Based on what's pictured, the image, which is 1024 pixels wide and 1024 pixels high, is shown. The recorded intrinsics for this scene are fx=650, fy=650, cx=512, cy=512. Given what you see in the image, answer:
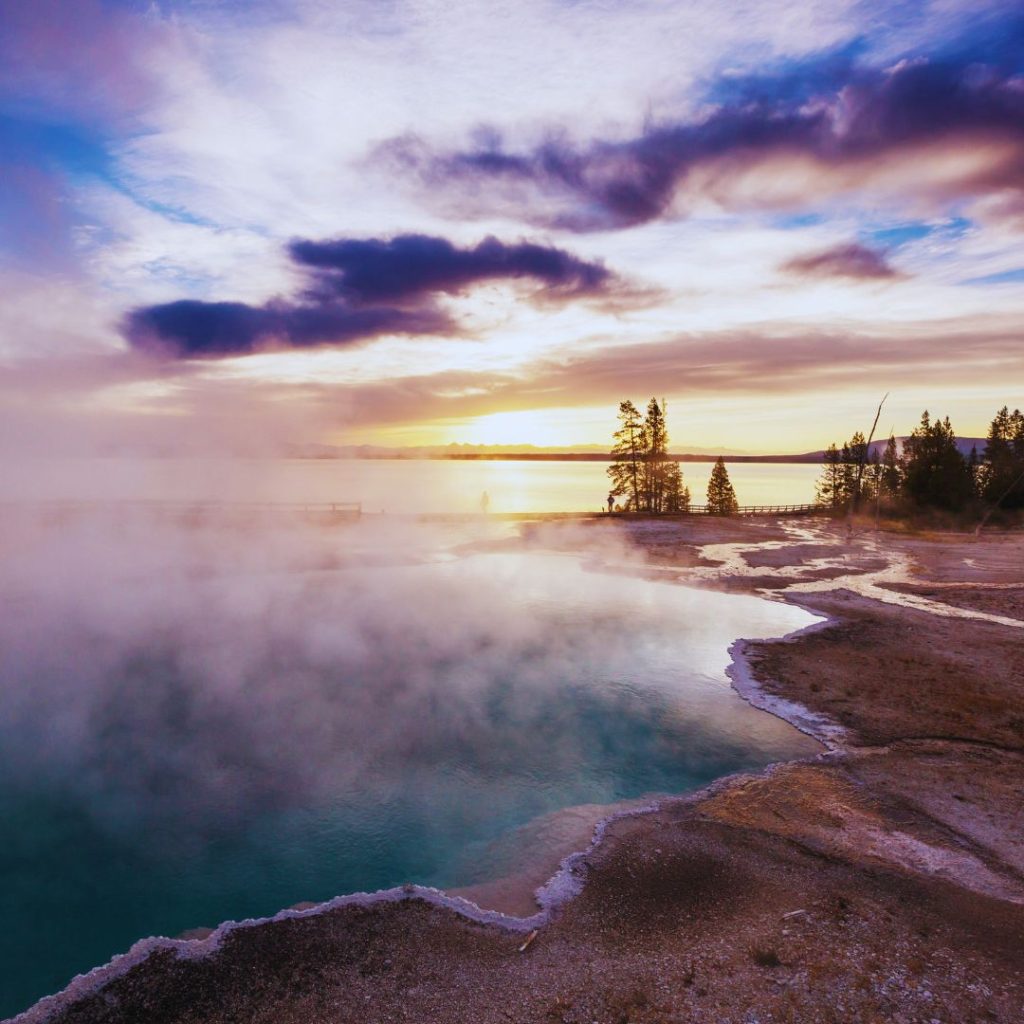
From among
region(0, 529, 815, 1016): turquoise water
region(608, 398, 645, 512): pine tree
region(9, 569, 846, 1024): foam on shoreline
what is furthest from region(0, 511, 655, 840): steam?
region(608, 398, 645, 512): pine tree

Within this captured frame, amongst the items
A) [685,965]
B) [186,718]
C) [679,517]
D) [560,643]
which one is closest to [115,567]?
[186,718]

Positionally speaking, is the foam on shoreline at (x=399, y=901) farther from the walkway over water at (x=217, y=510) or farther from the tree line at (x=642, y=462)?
the tree line at (x=642, y=462)

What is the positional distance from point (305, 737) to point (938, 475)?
50025mm

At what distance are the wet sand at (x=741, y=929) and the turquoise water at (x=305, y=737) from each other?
0.93 m

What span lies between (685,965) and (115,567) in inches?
1044

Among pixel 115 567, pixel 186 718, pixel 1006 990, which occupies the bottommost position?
pixel 1006 990

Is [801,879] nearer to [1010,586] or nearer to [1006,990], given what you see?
[1006,990]

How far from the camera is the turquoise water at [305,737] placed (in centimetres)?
794

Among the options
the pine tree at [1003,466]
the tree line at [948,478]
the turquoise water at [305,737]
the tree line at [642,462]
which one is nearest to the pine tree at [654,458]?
the tree line at [642,462]

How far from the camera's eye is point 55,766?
35.0 ft

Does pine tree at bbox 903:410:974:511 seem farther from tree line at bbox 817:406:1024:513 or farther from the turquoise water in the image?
the turquoise water

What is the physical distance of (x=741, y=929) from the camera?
6758 mm

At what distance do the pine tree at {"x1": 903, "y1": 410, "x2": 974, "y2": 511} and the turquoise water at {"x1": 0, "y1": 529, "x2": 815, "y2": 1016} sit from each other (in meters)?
33.8

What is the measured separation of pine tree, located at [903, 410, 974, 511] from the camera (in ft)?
153
